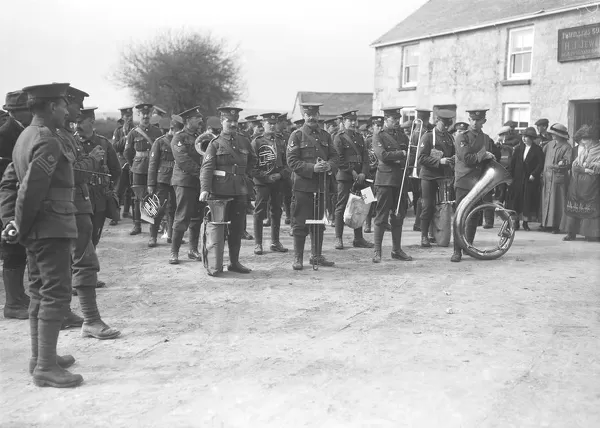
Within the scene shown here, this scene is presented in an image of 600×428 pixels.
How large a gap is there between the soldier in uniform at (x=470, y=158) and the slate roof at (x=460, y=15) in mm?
11158

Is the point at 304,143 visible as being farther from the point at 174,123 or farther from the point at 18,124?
the point at 18,124

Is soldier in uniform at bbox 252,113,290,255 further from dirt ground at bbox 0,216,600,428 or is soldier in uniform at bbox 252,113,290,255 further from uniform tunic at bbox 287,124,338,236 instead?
uniform tunic at bbox 287,124,338,236

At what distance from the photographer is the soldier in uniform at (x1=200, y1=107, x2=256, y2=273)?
8.94 meters

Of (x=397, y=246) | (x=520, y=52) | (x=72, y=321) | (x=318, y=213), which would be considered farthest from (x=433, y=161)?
(x=520, y=52)

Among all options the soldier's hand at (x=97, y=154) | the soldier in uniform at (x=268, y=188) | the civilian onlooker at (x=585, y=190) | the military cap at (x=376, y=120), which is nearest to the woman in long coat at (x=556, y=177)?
the civilian onlooker at (x=585, y=190)

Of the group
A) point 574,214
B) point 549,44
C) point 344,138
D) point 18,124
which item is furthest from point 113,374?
point 549,44

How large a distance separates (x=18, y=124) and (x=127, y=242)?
539 centimetres

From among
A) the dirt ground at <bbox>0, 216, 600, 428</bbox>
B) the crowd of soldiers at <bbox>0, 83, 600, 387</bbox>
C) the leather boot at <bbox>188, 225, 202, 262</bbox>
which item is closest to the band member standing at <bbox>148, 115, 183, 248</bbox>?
the crowd of soldiers at <bbox>0, 83, 600, 387</bbox>

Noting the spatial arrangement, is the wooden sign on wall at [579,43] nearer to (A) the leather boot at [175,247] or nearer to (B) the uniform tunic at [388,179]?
(B) the uniform tunic at [388,179]

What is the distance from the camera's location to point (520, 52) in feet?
71.4

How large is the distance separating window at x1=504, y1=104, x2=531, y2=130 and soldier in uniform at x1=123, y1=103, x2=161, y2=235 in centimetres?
1314

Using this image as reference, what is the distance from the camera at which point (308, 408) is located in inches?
177

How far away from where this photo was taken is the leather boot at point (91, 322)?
20.1 ft

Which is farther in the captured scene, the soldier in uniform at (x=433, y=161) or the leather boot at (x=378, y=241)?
the soldier in uniform at (x=433, y=161)
